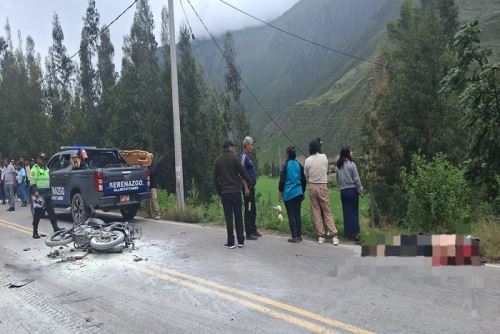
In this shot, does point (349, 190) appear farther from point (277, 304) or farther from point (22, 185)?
point (22, 185)

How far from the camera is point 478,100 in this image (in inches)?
348

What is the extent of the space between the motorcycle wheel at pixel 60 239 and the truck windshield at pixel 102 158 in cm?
438

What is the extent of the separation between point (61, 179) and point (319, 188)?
7.66m

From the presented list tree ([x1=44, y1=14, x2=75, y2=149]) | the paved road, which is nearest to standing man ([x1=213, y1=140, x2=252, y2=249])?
the paved road

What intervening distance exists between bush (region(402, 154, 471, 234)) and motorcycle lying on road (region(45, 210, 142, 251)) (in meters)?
5.06

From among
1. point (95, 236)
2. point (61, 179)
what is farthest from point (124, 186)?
point (95, 236)

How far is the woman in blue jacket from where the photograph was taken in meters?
8.31

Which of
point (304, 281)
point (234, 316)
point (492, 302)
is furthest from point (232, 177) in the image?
point (492, 302)

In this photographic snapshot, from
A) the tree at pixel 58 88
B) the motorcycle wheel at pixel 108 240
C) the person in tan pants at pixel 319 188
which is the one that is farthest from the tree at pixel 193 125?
the person in tan pants at pixel 319 188

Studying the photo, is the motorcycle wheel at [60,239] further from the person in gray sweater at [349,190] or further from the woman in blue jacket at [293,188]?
the person in gray sweater at [349,190]

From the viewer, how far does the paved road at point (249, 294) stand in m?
4.51

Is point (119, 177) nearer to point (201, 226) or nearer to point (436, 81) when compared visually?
point (201, 226)

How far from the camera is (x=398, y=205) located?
685 inches

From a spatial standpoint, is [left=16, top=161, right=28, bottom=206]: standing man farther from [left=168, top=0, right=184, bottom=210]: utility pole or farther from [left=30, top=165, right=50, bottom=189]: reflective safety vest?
[left=30, top=165, right=50, bottom=189]: reflective safety vest
